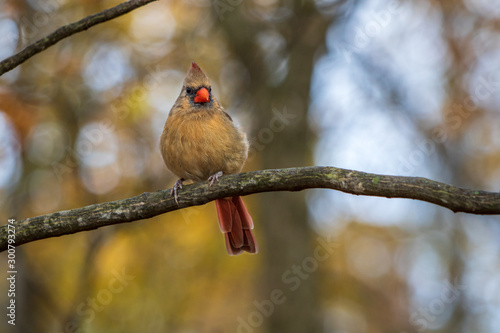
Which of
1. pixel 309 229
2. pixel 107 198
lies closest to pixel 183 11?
pixel 107 198

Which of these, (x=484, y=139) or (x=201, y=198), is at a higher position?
(x=484, y=139)

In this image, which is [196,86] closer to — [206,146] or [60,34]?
[206,146]

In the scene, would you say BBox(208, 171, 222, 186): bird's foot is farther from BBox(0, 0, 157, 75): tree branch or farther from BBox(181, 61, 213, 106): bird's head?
BBox(0, 0, 157, 75): tree branch

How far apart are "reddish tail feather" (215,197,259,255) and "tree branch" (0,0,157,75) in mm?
2146

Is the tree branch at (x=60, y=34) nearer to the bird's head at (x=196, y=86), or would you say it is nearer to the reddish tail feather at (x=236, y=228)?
the bird's head at (x=196, y=86)

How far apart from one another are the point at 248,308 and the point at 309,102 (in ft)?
11.6

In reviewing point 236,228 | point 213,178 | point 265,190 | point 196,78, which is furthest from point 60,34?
point 236,228

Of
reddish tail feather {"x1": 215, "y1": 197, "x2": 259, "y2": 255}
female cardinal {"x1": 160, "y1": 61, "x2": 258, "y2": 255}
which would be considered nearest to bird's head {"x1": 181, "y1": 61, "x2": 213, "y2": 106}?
female cardinal {"x1": 160, "y1": 61, "x2": 258, "y2": 255}

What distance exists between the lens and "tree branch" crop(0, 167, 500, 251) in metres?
2.86

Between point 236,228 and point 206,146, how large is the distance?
813 millimetres

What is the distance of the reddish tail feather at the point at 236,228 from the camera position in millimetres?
4887

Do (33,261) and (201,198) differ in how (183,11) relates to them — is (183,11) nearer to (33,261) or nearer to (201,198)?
(33,261)

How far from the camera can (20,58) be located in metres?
3.29

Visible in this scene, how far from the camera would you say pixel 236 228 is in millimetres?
4891
